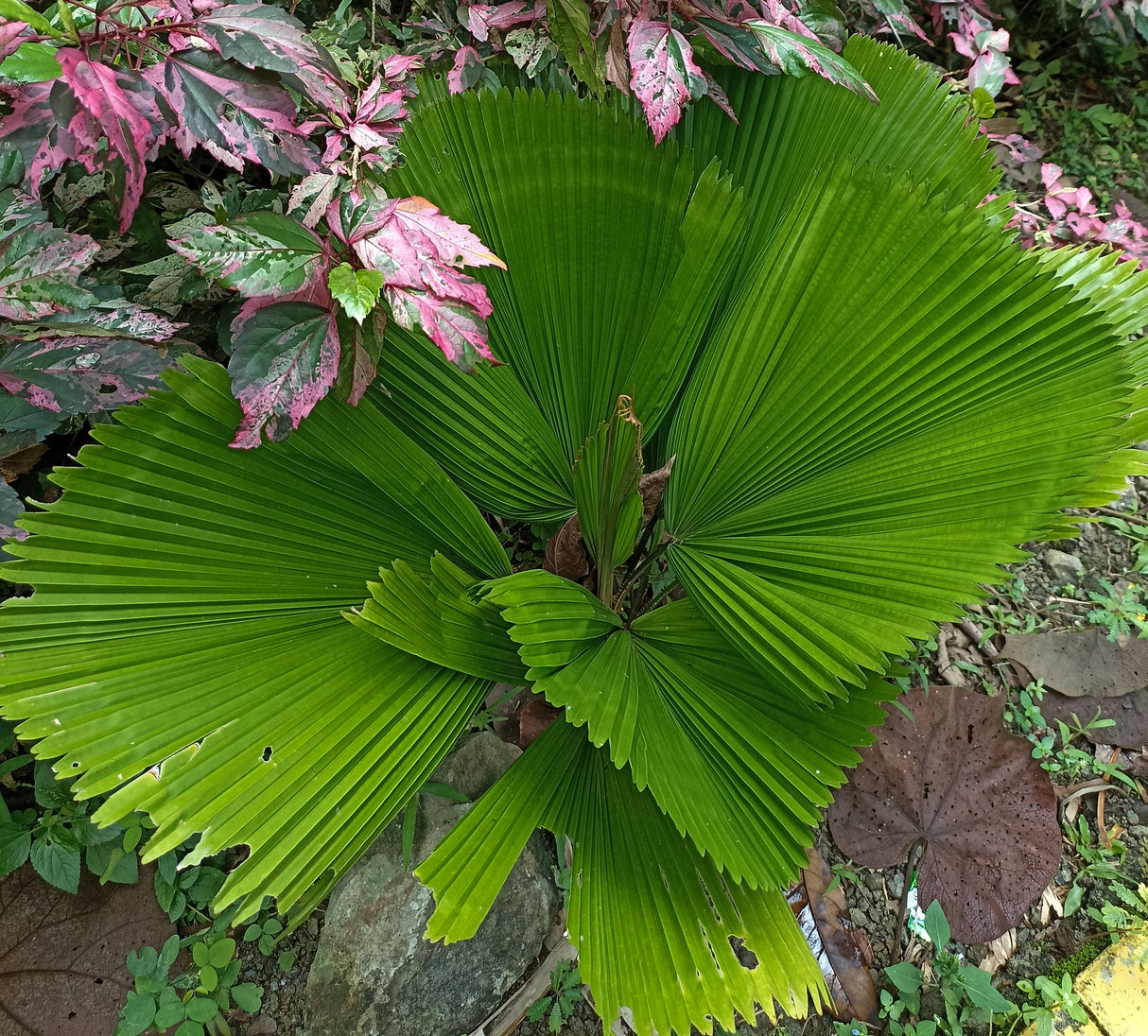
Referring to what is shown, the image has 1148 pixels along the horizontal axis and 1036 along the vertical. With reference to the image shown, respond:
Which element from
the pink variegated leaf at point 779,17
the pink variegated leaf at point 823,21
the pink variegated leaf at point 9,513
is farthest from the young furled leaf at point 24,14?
the pink variegated leaf at point 823,21

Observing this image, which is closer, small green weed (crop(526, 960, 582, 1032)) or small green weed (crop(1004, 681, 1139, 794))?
small green weed (crop(526, 960, 582, 1032))

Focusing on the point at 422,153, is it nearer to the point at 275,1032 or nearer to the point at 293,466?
the point at 293,466

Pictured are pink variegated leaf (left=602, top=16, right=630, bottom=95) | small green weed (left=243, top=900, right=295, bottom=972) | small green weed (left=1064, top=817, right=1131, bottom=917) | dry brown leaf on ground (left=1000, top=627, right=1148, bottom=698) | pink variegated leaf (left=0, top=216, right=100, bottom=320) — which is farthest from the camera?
dry brown leaf on ground (left=1000, top=627, right=1148, bottom=698)

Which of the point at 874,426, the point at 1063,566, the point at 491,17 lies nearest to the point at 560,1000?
the point at 874,426

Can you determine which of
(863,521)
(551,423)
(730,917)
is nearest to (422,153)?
(551,423)

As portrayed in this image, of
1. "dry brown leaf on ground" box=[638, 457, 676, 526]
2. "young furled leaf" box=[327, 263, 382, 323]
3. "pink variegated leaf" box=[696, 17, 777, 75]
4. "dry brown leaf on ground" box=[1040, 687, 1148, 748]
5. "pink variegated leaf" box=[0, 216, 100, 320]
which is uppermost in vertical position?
"pink variegated leaf" box=[696, 17, 777, 75]

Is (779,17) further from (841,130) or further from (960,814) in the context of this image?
(960,814)

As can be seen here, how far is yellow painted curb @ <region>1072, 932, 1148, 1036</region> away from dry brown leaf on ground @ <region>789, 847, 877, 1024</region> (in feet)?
1.30

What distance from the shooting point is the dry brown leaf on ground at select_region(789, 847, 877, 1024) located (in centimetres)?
139

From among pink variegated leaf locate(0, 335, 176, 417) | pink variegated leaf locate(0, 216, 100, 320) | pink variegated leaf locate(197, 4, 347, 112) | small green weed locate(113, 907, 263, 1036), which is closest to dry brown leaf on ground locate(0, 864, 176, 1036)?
small green weed locate(113, 907, 263, 1036)

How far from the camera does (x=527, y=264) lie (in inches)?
45.9

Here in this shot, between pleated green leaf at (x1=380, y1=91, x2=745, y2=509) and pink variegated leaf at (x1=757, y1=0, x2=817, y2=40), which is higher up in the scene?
pink variegated leaf at (x1=757, y1=0, x2=817, y2=40)

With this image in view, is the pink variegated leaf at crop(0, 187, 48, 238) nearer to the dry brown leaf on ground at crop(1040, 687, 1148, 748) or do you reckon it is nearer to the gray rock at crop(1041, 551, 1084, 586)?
the dry brown leaf on ground at crop(1040, 687, 1148, 748)

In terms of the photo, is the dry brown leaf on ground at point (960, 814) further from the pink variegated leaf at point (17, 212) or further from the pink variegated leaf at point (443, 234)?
the pink variegated leaf at point (17, 212)
